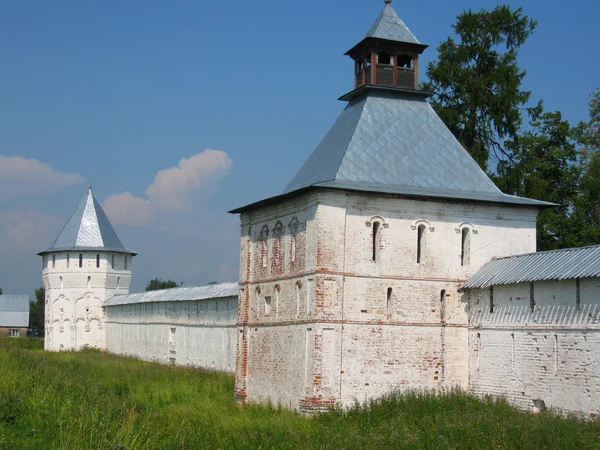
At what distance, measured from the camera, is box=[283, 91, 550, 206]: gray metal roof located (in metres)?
18.2

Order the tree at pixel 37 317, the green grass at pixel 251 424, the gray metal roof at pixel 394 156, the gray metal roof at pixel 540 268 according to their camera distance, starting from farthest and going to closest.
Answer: the tree at pixel 37 317, the gray metal roof at pixel 394 156, the gray metal roof at pixel 540 268, the green grass at pixel 251 424

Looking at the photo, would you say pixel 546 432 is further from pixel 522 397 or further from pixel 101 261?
pixel 101 261

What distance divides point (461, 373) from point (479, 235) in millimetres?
2851

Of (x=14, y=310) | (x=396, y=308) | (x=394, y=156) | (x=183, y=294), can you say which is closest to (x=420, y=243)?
(x=396, y=308)

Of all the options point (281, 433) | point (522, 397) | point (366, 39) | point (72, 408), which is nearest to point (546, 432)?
point (522, 397)

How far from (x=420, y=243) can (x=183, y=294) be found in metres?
15.2

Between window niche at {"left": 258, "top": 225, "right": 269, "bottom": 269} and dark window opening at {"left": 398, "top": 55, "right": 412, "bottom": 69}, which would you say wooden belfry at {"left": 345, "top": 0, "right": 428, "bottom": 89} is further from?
window niche at {"left": 258, "top": 225, "right": 269, "bottom": 269}

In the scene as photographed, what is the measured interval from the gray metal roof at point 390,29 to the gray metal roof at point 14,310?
4673 centimetres

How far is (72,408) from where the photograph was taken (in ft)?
44.6

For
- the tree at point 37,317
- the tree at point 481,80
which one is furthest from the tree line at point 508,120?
the tree at point 37,317

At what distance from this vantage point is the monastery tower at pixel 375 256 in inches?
680

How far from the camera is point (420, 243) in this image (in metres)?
18.0

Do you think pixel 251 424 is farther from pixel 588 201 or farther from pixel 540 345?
pixel 588 201

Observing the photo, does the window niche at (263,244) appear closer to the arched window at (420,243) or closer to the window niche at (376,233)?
the window niche at (376,233)
